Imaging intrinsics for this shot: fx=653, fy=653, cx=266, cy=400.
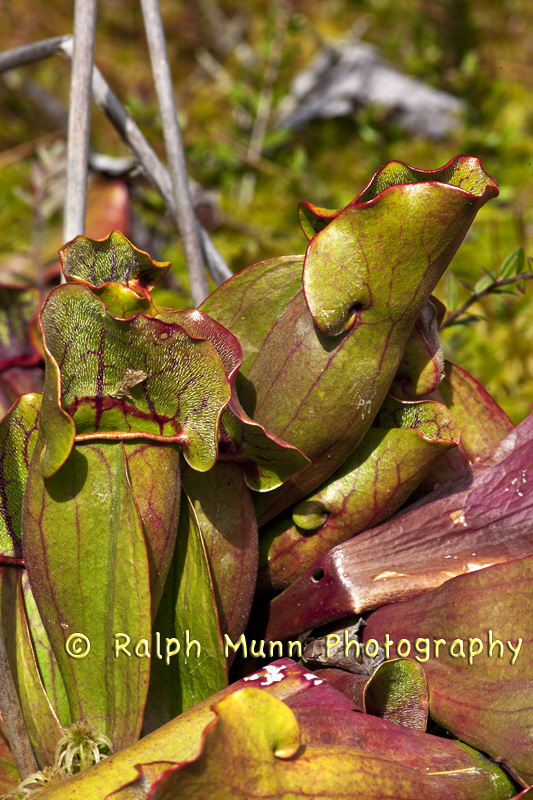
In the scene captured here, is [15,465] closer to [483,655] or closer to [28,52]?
[483,655]

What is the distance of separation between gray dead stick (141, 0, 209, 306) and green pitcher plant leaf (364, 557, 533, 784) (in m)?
0.60

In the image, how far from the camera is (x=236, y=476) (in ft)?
2.24

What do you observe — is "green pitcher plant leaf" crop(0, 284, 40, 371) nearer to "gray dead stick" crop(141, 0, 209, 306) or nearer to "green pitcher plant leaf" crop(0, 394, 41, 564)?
Result: "gray dead stick" crop(141, 0, 209, 306)

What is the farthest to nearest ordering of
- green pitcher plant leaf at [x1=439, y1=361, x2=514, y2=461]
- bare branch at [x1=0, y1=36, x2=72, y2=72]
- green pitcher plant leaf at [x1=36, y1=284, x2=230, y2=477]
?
bare branch at [x1=0, y1=36, x2=72, y2=72] < green pitcher plant leaf at [x1=439, y1=361, x2=514, y2=461] < green pitcher plant leaf at [x1=36, y1=284, x2=230, y2=477]

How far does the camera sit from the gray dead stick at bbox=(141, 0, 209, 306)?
40.7 inches

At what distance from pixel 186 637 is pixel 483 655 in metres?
0.29

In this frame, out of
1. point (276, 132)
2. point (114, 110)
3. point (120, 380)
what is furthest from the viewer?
point (276, 132)

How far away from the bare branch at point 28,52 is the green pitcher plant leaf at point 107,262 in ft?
2.09

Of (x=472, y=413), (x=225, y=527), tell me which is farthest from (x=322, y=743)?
(x=472, y=413)

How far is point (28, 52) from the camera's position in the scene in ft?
3.57

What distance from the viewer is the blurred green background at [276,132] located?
1.68 m

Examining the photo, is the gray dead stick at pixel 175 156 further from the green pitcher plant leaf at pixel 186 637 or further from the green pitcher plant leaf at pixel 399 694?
the green pitcher plant leaf at pixel 399 694

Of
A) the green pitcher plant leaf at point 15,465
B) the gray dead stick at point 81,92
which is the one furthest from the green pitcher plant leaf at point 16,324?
the green pitcher plant leaf at point 15,465

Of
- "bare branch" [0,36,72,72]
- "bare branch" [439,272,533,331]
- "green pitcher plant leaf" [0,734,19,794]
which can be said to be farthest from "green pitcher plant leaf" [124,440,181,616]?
"bare branch" [0,36,72,72]
